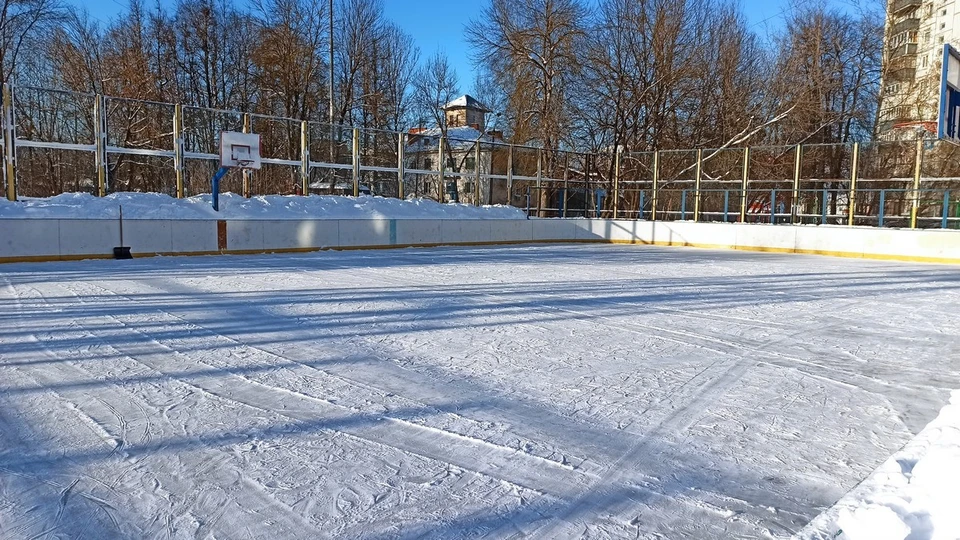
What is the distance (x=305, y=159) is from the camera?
747 inches

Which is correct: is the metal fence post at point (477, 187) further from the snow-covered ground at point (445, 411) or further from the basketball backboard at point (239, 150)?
the snow-covered ground at point (445, 411)

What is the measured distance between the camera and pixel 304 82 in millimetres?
31328

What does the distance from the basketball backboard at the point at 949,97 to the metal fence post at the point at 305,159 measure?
51.6ft

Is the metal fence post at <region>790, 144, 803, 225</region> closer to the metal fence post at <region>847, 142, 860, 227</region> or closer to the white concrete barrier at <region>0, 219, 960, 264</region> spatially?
the white concrete barrier at <region>0, 219, 960, 264</region>

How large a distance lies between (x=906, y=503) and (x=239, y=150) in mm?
17397

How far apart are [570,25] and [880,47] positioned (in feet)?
48.8

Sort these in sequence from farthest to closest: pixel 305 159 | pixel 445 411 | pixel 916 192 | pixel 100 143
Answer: pixel 305 159, pixel 916 192, pixel 100 143, pixel 445 411

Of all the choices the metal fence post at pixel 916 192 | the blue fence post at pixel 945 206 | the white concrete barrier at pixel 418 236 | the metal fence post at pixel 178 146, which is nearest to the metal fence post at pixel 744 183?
the white concrete barrier at pixel 418 236

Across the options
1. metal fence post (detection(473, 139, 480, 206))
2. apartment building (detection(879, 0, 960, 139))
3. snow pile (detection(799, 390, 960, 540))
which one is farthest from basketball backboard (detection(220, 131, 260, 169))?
apartment building (detection(879, 0, 960, 139))

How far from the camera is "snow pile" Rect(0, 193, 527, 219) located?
13.9m

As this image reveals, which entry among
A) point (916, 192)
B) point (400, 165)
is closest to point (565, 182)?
point (400, 165)

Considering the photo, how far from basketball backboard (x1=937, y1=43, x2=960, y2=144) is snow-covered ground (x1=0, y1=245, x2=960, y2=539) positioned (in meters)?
2.50

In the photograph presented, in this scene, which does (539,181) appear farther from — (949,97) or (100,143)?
(949,97)

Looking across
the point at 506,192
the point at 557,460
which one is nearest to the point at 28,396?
the point at 557,460
